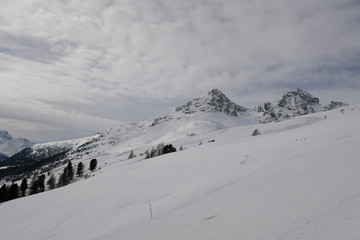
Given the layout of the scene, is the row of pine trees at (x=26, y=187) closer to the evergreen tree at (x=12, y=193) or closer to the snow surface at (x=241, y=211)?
the evergreen tree at (x=12, y=193)

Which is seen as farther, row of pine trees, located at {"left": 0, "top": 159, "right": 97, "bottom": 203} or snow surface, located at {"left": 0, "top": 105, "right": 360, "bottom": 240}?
row of pine trees, located at {"left": 0, "top": 159, "right": 97, "bottom": 203}

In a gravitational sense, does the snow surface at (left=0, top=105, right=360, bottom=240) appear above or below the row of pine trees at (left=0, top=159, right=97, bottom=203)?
above

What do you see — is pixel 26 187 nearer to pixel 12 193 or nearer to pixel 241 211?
pixel 12 193

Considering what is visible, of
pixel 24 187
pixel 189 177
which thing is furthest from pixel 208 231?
pixel 24 187

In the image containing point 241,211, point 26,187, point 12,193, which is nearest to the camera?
point 241,211

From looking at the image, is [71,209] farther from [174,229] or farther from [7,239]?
[174,229]

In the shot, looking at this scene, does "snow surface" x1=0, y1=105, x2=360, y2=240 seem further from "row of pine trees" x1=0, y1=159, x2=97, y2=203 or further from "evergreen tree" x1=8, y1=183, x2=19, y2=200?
"evergreen tree" x1=8, y1=183, x2=19, y2=200

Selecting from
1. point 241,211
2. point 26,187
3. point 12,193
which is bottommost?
point 12,193

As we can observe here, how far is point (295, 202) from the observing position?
333 inches

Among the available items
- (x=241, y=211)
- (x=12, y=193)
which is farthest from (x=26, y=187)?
(x=241, y=211)

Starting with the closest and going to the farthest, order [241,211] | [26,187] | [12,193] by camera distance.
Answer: [241,211], [12,193], [26,187]

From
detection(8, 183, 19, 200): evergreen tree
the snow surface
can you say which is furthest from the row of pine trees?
the snow surface

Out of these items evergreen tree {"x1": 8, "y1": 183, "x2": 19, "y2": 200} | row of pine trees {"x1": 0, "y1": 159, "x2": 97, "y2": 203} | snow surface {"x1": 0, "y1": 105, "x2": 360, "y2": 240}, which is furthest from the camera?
evergreen tree {"x1": 8, "y1": 183, "x2": 19, "y2": 200}

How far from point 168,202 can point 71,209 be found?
1106 cm
